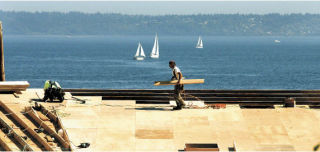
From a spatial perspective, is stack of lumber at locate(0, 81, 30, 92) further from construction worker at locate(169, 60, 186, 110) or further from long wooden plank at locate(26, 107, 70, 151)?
construction worker at locate(169, 60, 186, 110)

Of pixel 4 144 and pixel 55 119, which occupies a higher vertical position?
pixel 55 119

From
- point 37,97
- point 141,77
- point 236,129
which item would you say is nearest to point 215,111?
point 236,129

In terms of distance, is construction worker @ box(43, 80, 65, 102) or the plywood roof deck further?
construction worker @ box(43, 80, 65, 102)

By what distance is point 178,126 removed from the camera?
19.2m

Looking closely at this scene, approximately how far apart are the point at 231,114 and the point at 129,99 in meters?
4.21

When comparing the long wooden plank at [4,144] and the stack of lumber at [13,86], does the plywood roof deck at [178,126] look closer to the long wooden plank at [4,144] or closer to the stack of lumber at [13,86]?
the stack of lumber at [13,86]

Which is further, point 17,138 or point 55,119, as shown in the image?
point 55,119

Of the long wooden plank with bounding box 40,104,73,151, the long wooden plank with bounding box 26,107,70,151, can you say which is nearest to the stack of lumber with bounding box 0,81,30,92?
the long wooden plank with bounding box 40,104,73,151

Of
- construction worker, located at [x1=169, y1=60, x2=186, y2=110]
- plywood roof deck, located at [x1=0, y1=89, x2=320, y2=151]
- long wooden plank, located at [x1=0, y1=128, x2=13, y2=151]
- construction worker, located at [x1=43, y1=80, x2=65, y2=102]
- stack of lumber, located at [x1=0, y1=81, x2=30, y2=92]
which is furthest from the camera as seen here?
stack of lumber, located at [x1=0, y1=81, x2=30, y2=92]

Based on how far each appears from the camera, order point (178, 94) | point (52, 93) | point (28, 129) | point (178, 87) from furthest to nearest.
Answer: point (52, 93) < point (178, 94) < point (178, 87) < point (28, 129)

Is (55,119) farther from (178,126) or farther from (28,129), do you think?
(178,126)

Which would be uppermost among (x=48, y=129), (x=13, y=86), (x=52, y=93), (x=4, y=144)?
(x=13, y=86)

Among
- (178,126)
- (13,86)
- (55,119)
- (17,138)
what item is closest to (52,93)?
(13,86)

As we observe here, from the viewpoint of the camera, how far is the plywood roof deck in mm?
17781
